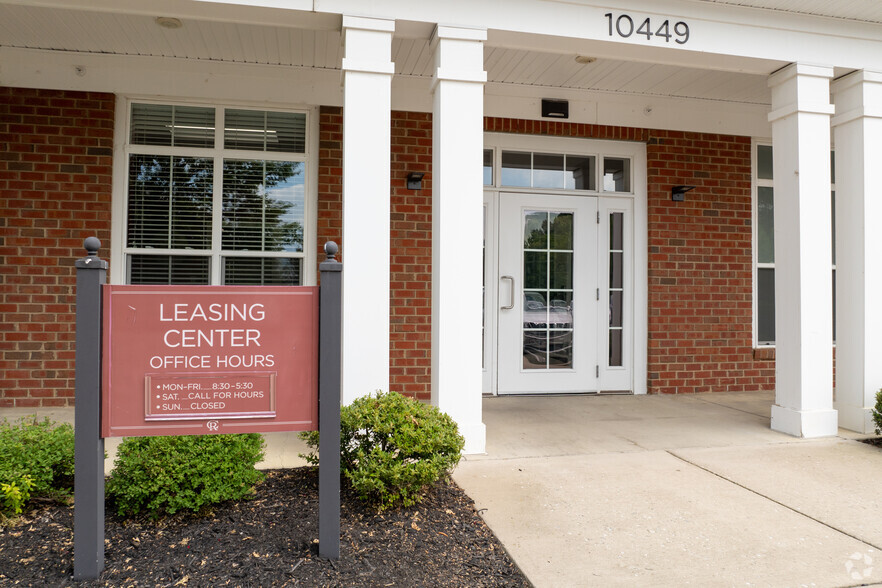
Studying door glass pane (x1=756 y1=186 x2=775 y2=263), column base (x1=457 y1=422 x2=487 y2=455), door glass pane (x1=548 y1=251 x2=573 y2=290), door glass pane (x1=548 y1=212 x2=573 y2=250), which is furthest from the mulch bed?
door glass pane (x1=756 y1=186 x2=775 y2=263)

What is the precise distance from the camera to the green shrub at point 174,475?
2.91 m

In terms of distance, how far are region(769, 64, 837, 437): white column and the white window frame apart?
4.23 meters

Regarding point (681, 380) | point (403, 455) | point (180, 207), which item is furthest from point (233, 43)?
point (681, 380)

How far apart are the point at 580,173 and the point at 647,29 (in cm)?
239

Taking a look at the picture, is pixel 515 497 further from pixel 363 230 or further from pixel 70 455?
pixel 70 455

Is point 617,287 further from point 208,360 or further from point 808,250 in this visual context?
point 208,360

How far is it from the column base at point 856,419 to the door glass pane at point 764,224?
2386 millimetres

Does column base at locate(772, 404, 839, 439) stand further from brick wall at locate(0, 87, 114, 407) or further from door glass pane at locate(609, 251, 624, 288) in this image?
brick wall at locate(0, 87, 114, 407)

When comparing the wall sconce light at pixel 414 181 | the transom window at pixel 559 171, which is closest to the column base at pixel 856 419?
the transom window at pixel 559 171

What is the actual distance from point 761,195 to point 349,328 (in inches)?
219

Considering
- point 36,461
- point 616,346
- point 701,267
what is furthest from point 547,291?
point 36,461

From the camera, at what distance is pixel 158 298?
260 cm

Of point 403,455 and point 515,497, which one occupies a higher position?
point 403,455

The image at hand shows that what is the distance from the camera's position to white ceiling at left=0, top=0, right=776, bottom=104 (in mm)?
5000
